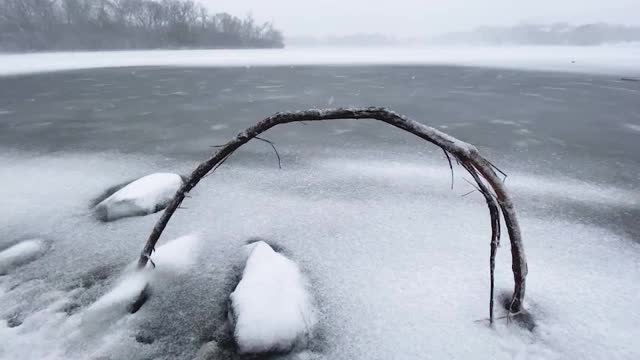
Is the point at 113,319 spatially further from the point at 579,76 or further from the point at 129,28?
the point at 129,28

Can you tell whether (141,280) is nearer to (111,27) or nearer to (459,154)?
(459,154)

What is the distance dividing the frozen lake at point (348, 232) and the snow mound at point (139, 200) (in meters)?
0.16

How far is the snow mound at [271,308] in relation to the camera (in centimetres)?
214

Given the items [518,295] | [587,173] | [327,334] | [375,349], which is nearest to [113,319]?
[327,334]

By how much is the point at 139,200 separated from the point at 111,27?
184 feet

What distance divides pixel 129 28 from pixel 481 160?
59627 mm

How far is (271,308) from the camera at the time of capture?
228 cm

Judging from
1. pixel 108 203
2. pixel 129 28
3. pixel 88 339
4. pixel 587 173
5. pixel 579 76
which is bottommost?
pixel 88 339

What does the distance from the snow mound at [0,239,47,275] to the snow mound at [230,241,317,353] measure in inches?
74.1

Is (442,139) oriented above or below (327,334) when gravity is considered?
above

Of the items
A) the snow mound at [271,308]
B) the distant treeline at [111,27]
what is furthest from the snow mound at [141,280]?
the distant treeline at [111,27]

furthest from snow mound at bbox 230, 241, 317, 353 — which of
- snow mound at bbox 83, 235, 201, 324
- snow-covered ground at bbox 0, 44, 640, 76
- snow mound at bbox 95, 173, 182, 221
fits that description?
snow-covered ground at bbox 0, 44, 640, 76

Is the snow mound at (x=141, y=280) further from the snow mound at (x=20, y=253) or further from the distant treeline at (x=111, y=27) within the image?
the distant treeline at (x=111, y=27)

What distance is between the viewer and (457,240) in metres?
3.33
